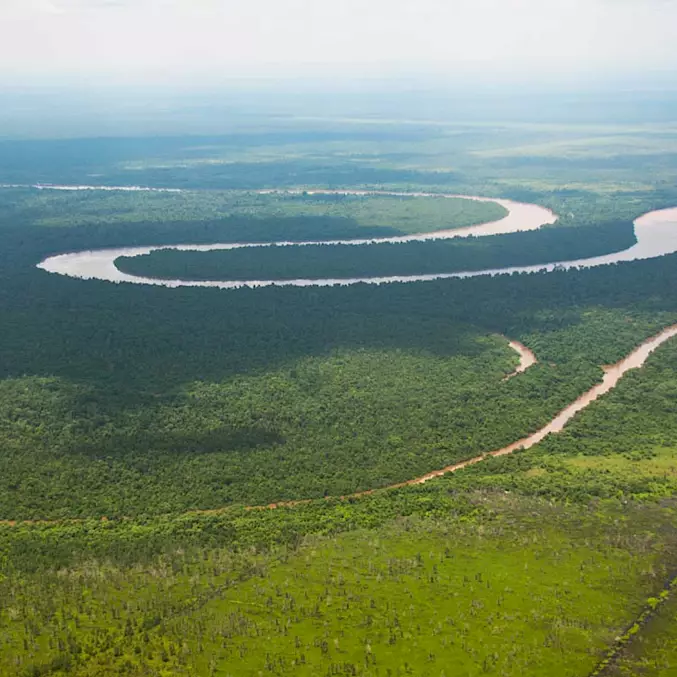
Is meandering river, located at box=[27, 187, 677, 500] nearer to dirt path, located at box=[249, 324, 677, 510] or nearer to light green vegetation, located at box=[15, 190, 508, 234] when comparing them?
dirt path, located at box=[249, 324, 677, 510]

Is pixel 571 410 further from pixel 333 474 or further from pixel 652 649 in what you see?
pixel 652 649

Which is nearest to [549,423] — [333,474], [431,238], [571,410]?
[571,410]

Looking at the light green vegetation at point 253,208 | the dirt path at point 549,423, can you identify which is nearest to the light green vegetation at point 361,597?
the dirt path at point 549,423

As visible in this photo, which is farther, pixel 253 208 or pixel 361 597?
pixel 253 208

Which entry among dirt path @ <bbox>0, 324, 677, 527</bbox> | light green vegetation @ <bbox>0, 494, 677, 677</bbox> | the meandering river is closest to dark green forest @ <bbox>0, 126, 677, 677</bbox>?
light green vegetation @ <bbox>0, 494, 677, 677</bbox>

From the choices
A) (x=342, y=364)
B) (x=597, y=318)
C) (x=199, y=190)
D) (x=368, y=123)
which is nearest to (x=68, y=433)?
(x=342, y=364)

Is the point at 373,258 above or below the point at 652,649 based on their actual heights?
above

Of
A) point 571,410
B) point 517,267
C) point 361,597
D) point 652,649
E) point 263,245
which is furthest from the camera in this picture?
point 263,245

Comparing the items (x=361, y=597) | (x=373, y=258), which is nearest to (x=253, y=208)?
(x=373, y=258)

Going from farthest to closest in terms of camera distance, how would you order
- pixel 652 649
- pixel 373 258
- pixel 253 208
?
pixel 253 208
pixel 373 258
pixel 652 649

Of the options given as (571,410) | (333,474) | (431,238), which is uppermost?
(431,238)

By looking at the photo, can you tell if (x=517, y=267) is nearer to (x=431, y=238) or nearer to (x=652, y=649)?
(x=431, y=238)
